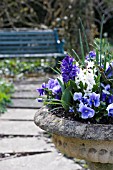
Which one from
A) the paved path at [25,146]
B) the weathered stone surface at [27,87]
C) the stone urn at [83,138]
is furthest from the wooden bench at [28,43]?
the stone urn at [83,138]

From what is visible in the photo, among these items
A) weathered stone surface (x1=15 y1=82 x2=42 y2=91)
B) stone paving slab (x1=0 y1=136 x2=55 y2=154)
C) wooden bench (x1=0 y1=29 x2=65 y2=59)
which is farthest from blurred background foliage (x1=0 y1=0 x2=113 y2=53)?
stone paving slab (x1=0 y1=136 x2=55 y2=154)

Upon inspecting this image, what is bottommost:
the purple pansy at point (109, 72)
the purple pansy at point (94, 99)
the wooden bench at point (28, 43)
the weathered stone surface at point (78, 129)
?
the weathered stone surface at point (78, 129)

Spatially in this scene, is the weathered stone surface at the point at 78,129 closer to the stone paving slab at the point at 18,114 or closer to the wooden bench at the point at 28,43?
the stone paving slab at the point at 18,114

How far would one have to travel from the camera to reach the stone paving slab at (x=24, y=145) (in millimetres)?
3881

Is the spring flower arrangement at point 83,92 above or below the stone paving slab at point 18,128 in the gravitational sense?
above

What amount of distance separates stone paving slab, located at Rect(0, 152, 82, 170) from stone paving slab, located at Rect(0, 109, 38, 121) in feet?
4.34

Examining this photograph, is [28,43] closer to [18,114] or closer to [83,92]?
[18,114]

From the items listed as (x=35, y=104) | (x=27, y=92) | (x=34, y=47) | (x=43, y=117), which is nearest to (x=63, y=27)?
(x=34, y=47)

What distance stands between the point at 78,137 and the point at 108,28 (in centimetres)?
1125

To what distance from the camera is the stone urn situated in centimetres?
211

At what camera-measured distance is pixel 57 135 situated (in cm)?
235

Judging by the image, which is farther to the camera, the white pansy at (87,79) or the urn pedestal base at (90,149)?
Result: the white pansy at (87,79)

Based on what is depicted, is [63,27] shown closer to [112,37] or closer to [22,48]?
[22,48]

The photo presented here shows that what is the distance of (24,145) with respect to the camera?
4.03m
